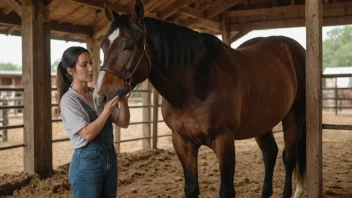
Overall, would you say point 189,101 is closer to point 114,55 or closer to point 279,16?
point 114,55

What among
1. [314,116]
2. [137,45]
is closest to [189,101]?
[137,45]

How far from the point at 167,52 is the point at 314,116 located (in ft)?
4.47

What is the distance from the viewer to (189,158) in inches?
108

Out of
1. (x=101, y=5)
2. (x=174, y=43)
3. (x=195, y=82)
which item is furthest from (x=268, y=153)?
(x=101, y=5)

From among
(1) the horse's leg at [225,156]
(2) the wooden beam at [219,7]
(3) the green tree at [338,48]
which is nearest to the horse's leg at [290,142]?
(1) the horse's leg at [225,156]

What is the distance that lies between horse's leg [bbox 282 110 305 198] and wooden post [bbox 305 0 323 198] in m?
0.61

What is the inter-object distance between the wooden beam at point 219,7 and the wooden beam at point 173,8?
1.01 metres

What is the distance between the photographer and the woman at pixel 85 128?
1.83m

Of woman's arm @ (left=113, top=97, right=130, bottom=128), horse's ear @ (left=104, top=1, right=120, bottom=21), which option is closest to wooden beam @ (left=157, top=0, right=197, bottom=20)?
horse's ear @ (left=104, top=1, right=120, bottom=21)

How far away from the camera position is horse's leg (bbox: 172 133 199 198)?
106 inches

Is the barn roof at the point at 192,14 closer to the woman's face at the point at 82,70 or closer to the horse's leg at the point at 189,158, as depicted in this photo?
the horse's leg at the point at 189,158

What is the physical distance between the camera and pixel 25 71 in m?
4.46

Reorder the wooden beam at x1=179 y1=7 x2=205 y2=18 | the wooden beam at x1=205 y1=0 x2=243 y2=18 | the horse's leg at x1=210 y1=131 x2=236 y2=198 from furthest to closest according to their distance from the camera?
1. the wooden beam at x1=205 y1=0 x2=243 y2=18
2. the wooden beam at x1=179 y1=7 x2=205 y2=18
3. the horse's leg at x1=210 y1=131 x2=236 y2=198

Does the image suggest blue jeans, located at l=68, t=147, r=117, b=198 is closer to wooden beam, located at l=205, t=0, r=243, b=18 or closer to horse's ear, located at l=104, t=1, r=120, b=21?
horse's ear, located at l=104, t=1, r=120, b=21
